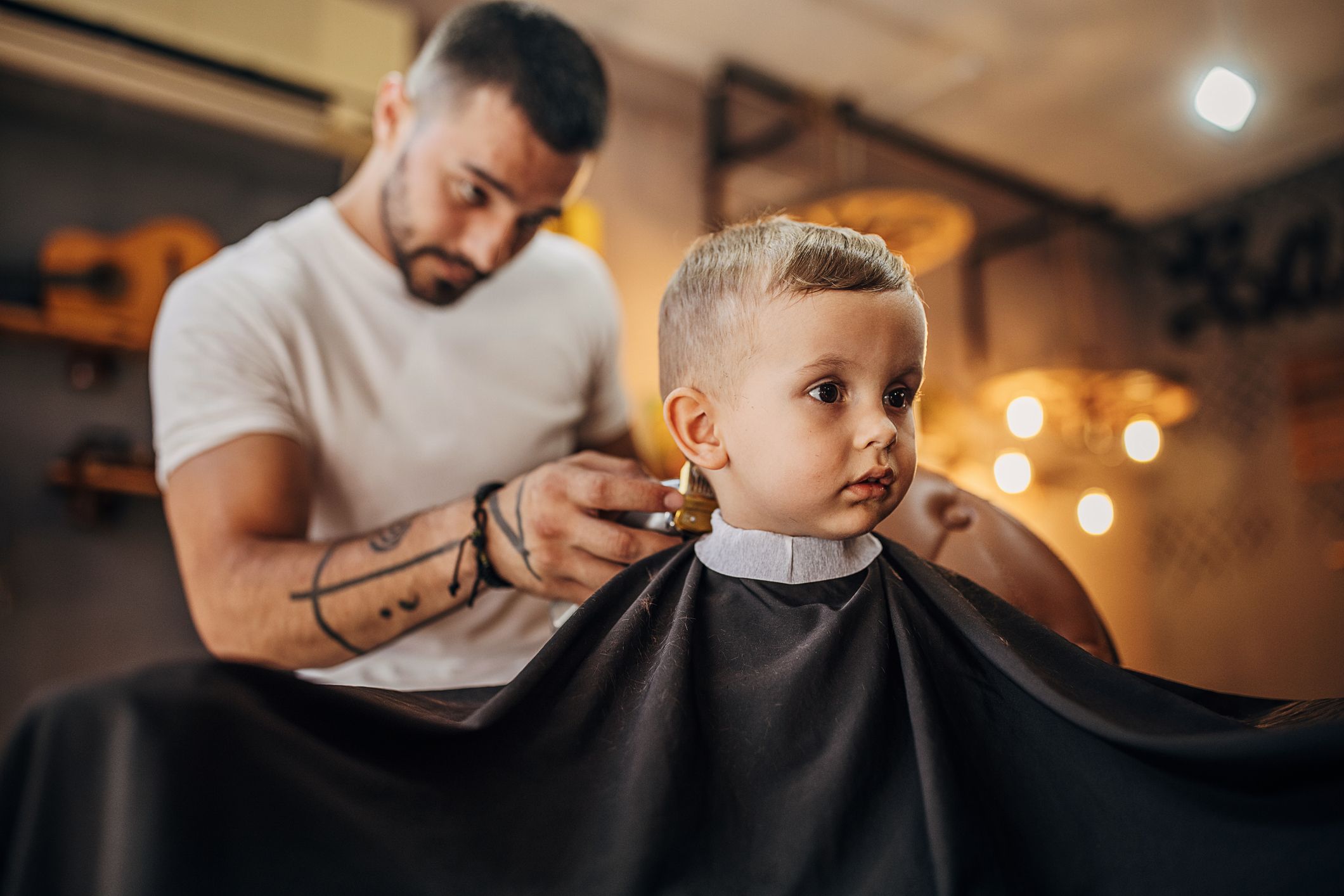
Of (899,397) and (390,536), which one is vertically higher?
(899,397)

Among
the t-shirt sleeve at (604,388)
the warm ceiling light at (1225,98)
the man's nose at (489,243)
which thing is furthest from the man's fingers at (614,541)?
the warm ceiling light at (1225,98)

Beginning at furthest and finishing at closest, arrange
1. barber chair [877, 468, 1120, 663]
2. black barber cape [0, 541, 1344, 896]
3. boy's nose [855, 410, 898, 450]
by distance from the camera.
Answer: barber chair [877, 468, 1120, 663] → boy's nose [855, 410, 898, 450] → black barber cape [0, 541, 1344, 896]

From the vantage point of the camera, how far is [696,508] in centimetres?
98

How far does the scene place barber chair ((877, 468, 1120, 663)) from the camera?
953 millimetres

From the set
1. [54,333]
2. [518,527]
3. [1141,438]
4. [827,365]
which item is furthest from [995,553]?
[1141,438]

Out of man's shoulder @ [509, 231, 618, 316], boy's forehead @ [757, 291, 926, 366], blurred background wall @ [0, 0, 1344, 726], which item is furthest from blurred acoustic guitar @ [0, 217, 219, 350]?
boy's forehead @ [757, 291, 926, 366]

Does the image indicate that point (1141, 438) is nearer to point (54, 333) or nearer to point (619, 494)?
point (619, 494)

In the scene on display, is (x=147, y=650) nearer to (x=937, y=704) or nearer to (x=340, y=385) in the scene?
(x=340, y=385)

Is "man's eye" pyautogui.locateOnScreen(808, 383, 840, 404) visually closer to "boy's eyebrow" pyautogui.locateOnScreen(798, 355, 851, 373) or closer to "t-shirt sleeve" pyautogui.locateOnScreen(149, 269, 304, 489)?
"boy's eyebrow" pyautogui.locateOnScreen(798, 355, 851, 373)

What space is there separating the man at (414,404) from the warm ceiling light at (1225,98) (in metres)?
2.82

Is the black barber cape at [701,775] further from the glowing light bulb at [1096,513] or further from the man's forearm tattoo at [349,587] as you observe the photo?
the glowing light bulb at [1096,513]

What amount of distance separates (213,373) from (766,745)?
0.97 m

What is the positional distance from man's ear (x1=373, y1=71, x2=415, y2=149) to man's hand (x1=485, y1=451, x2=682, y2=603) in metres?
0.81

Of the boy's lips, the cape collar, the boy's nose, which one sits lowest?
the cape collar
